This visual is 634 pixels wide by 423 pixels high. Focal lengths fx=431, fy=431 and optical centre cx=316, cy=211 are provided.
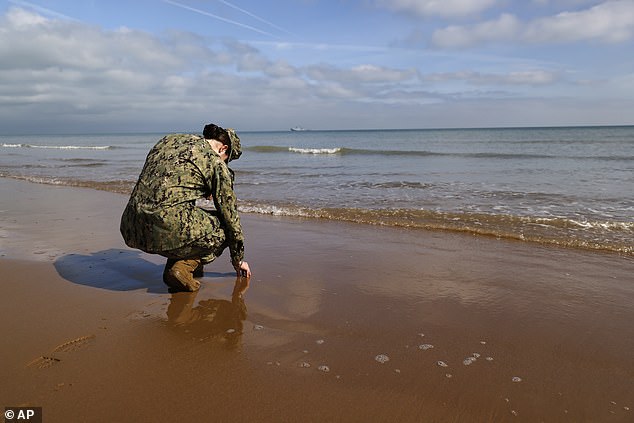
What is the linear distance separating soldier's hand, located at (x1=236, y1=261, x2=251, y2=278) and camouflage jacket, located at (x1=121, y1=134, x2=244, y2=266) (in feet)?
1.55

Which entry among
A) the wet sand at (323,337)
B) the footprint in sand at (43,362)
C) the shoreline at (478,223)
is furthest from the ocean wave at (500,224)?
the footprint in sand at (43,362)

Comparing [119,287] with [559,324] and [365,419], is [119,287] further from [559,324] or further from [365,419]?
[559,324]

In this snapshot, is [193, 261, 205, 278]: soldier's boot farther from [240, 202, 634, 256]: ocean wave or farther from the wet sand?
[240, 202, 634, 256]: ocean wave

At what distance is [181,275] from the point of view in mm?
3613

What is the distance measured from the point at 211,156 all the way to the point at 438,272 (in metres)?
2.60

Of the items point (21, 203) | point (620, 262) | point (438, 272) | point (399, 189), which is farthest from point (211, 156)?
point (399, 189)

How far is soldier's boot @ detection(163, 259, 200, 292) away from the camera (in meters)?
3.61

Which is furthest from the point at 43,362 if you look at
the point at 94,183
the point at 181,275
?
the point at 94,183

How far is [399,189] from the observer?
11133 millimetres

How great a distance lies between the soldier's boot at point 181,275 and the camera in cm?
361

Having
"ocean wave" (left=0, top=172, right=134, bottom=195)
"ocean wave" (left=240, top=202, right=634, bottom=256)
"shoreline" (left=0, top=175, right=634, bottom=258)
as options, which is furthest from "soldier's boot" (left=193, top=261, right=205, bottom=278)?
"ocean wave" (left=0, top=172, right=134, bottom=195)

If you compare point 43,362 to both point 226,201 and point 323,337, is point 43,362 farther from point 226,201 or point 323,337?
point 323,337

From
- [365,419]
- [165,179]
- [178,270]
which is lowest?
[365,419]

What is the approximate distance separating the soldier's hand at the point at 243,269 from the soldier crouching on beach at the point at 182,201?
10.8 inches
